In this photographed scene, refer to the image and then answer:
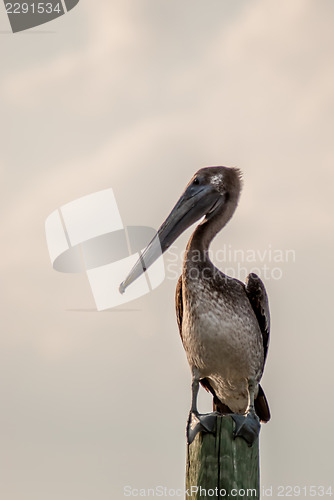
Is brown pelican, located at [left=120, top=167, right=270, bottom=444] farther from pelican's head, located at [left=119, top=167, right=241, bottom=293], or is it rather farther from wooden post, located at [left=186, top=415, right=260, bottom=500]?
wooden post, located at [left=186, top=415, right=260, bottom=500]

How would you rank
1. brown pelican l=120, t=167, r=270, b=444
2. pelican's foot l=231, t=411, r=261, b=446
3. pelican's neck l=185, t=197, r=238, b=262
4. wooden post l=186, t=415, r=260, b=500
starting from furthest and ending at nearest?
pelican's neck l=185, t=197, r=238, b=262 → brown pelican l=120, t=167, r=270, b=444 → pelican's foot l=231, t=411, r=261, b=446 → wooden post l=186, t=415, r=260, b=500

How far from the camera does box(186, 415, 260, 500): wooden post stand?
4711 millimetres

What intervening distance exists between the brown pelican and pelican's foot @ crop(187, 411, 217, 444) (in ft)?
0.89

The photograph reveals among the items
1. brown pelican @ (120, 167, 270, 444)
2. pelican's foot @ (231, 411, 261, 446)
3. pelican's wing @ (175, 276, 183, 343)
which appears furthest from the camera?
pelican's wing @ (175, 276, 183, 343)

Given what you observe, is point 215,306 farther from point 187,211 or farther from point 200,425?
point 200,425

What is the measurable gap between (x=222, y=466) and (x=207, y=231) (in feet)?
9.99

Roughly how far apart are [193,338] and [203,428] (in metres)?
1.67

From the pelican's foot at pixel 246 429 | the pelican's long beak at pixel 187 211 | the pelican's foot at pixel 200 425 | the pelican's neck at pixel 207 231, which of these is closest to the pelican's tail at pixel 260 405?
the pelican's neck at pixel 207 231

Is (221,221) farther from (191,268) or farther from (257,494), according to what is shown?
(257,494)

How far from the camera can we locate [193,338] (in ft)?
22.1

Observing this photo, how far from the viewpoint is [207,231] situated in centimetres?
742

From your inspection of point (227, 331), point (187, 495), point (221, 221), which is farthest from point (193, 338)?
point (187, 495)

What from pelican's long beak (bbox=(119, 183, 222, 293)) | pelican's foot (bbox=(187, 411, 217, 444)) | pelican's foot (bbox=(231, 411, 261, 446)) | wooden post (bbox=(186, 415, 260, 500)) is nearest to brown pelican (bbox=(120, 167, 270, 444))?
pelican's long beak (bbox=(119, 183, 222, 293))

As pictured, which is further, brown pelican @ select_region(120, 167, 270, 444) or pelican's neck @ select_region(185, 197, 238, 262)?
pelican's neck @ select_region(185, 197, 238, 262)
